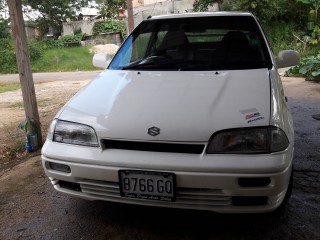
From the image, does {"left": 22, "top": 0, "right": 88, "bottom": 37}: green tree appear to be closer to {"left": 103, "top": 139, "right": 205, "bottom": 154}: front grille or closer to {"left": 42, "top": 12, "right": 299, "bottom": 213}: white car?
{"left": 42, "top": 12, "right": 299, "bottom": 213}: white car

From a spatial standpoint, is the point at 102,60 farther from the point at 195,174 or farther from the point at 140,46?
the point at 195,174

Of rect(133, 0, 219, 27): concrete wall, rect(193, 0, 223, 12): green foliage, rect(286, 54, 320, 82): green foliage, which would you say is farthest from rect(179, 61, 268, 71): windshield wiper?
rect(133, 0, 219, 27): concrete wall

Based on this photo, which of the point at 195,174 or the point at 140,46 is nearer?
the point at 195,174

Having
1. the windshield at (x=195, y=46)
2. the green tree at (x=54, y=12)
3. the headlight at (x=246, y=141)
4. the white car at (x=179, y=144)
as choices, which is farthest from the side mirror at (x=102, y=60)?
the green tree at (x=54, y=12)

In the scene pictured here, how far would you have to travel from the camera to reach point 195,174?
75.4 inches

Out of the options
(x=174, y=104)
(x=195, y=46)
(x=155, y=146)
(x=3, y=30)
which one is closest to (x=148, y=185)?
(x=155, y=146)

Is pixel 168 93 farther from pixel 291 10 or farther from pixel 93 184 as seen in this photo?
pixel 291 10

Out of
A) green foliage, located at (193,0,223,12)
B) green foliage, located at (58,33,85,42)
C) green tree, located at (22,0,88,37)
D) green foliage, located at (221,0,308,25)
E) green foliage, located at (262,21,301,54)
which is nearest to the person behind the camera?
green foliage, located at (221,0,308,25)

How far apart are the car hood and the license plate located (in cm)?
21

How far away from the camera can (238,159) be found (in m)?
1.92

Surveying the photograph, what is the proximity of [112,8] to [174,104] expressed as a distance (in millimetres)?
21763

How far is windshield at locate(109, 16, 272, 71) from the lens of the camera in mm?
2904

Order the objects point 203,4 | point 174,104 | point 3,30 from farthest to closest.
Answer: point 3,30 → point 203,4 → point 174,104

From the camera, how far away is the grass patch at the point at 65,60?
1761 cm
